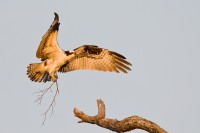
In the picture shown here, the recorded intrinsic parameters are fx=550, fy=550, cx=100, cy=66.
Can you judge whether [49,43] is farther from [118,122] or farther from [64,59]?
[118,122]

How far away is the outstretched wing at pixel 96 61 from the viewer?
1420 centimetres

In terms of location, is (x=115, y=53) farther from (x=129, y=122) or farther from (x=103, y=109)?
(x=129, y=122)

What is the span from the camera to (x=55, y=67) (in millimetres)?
13680

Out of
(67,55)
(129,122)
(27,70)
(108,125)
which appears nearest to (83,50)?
(67,55)

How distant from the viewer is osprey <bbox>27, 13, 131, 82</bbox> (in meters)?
13.6

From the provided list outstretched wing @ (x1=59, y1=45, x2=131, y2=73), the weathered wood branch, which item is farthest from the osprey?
the weathered wood branch

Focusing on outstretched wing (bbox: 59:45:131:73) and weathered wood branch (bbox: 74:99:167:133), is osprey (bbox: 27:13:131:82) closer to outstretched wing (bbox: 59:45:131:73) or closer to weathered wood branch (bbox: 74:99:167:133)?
outstretched wing (bbox: 59:45:131:73)

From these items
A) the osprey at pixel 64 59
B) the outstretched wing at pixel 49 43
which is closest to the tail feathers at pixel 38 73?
the osprey at pixel 64 59

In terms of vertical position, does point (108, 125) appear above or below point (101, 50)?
Result: below

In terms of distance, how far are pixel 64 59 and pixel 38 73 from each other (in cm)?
77

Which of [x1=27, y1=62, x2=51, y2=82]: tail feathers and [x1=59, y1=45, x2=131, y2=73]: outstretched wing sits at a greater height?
[x1=59, y1=45, x2=131, y2=73]: outstretched wing

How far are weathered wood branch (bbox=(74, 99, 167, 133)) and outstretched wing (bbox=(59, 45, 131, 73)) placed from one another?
2481 millimetres

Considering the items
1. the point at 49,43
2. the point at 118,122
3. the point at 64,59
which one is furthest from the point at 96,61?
the point at 118,122

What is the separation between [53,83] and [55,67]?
3.00 feet
